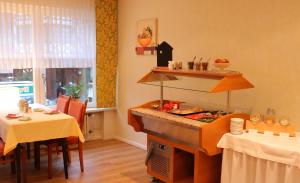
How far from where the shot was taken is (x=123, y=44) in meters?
5.11

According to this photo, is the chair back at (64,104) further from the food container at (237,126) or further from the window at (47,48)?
the food container at (237,126)

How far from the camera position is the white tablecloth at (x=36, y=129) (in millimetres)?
3145

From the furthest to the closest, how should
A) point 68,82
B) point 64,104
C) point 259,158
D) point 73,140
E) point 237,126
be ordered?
point 68,82 < point 64,104 < point 73,140 < point 237,126 < point 259,158

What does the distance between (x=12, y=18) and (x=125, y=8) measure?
170 cm

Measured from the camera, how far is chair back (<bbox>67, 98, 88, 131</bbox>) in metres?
3.85

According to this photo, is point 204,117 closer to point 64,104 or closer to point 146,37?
point 146,37

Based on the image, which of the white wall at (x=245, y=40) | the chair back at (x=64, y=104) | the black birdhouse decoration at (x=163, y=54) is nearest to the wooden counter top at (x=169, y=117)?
the black birdhouse decoration at (x=163, y=54)

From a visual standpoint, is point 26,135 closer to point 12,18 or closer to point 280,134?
point 12,18

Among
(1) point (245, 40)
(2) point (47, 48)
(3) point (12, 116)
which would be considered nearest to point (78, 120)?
(3) point (12, 116)

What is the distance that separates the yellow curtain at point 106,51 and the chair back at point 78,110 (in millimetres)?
1077

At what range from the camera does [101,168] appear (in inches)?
158

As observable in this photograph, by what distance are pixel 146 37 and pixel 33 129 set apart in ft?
6.98

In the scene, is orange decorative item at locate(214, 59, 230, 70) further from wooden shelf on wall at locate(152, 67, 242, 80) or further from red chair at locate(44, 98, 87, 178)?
red chair at locate(44, 98, 87, 178)

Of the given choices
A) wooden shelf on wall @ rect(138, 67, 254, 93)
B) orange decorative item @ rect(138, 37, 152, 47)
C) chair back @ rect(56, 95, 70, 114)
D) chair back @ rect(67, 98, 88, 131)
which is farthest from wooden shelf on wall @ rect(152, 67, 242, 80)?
chair back @ rect(56, 95, 70, 114)
